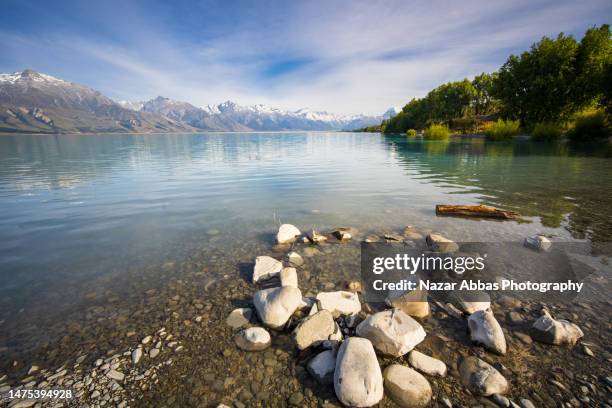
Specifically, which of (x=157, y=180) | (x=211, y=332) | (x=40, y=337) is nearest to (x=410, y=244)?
(x=211, y=332)

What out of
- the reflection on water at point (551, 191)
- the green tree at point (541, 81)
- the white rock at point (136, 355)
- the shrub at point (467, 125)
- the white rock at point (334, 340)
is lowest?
the white rock at point (136, 355)

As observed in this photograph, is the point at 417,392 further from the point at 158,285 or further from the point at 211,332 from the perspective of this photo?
the point at 158,285

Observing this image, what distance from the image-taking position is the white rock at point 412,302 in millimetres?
4930

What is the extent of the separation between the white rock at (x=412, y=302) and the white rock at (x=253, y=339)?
249 cm

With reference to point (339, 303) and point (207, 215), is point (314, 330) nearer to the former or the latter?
point (339, 303)

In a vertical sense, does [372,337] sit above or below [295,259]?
above

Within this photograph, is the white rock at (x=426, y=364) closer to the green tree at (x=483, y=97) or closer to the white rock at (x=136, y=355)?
the white rock at (x=136, y=355)

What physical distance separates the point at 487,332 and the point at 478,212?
25.1 ft

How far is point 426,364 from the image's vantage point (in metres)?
3.79

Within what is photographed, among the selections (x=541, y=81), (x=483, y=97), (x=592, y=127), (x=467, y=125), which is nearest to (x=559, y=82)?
(x=541, y=81)

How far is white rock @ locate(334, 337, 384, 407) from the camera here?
3195 millimetres

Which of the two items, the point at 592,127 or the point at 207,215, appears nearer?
the point at 207,215

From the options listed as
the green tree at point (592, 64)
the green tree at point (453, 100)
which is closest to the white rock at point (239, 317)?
the green tree at point (592, 64)

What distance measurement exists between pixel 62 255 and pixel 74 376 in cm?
586
